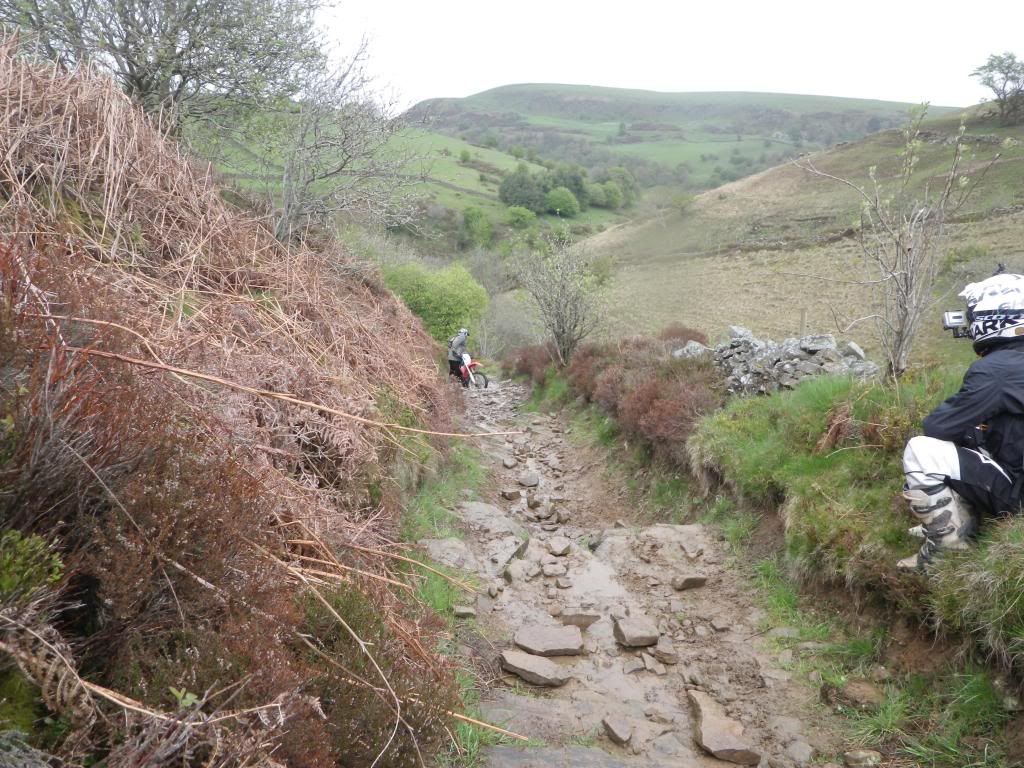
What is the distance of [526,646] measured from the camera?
4391mm

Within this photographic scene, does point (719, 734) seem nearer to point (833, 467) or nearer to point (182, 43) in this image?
point (833, 467)

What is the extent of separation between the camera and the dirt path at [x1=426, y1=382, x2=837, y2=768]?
3424 mm

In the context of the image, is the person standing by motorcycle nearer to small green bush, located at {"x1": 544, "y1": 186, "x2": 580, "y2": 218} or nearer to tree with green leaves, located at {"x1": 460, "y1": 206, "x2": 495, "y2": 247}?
tree with green leaves, located at {"x1": 460, "y1": 206, "x2": 495, "y2": 247}

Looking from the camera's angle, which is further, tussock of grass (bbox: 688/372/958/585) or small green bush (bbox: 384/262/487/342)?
small green bush (bbox: 384/262/487/342)

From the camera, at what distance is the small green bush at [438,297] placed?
75.0 ft

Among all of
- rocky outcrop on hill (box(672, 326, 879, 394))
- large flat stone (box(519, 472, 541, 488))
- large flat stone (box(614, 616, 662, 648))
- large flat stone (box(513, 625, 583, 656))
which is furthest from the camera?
large flat stone (box(519, 472, 541, 488))

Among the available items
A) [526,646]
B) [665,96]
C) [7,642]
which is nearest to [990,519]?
[526,646]

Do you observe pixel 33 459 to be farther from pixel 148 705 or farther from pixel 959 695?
pixel 959 695

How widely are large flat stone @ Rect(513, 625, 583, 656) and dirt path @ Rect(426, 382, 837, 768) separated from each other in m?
0.01

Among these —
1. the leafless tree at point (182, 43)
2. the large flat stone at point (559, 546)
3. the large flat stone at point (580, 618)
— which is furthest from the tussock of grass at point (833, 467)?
the leafless tree at point (182, 43)

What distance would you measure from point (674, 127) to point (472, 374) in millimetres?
103162

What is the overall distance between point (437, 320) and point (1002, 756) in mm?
21894

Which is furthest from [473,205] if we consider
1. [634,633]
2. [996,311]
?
[996,311]

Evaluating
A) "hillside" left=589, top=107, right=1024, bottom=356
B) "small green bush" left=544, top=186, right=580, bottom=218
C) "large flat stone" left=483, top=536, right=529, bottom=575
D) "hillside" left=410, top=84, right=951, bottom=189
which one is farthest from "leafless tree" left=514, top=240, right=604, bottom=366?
"small green bush" left=544, top=186, right=580, bottom=218
